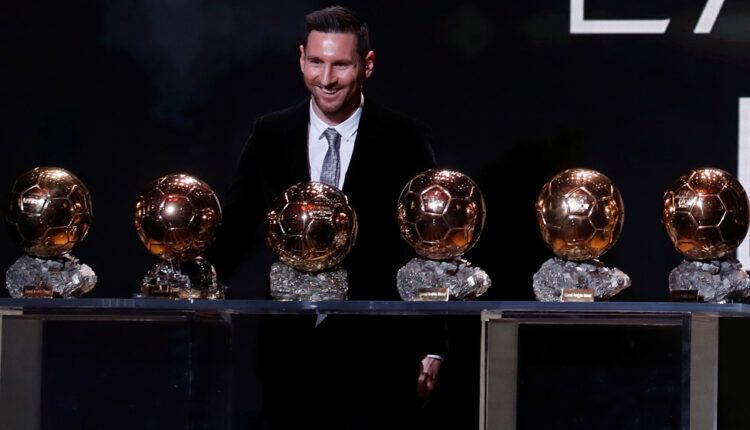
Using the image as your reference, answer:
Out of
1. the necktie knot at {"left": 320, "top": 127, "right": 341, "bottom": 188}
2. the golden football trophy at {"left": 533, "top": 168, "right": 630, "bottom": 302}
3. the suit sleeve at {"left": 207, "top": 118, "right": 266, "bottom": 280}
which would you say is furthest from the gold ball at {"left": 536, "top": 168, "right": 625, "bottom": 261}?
the suit sleeve at {"left": 207, "top": 118, "right": 266, "bottom": 280}

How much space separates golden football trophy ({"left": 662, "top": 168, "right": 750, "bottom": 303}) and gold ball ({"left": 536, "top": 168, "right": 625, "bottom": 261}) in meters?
0.15

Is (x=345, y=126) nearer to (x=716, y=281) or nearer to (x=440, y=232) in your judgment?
(x=440, y=232)

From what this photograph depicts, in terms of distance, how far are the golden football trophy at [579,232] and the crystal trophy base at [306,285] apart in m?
0.44

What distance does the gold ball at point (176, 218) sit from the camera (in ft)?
9.15

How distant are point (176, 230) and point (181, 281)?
11cm

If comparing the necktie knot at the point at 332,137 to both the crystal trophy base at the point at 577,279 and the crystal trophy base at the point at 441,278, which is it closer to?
the crystal trophy base at the point at 441,278

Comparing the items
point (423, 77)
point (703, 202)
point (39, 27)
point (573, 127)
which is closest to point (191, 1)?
point (39, 27)

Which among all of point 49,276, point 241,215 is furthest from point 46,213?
point 241,215

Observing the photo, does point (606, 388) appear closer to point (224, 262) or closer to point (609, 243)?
point (609, 243)

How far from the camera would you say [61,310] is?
A: 2572 millimetres

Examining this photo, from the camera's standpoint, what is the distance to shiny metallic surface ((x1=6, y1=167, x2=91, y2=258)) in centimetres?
282

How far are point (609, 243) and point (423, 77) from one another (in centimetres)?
98

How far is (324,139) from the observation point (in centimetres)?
356

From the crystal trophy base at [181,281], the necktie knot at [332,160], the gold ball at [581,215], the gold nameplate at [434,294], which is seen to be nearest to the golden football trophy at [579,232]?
the gold ball at [581,215]
